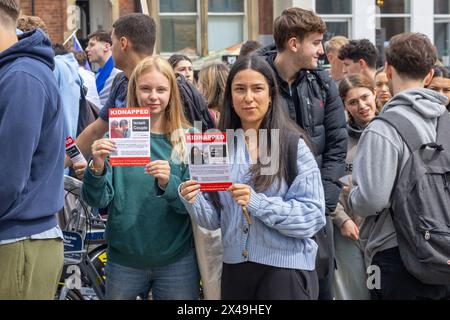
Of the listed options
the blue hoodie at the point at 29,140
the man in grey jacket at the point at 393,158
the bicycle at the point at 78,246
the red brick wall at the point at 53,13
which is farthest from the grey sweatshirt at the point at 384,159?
the red brick wall at the point at 53,13

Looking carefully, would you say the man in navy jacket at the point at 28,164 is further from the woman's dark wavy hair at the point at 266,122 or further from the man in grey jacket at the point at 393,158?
the man in grey jacket at the point at 393,158

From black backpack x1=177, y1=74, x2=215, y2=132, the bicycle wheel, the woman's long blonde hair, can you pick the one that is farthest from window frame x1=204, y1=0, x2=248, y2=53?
the woman's long blonde hair

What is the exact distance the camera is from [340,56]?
811 cm

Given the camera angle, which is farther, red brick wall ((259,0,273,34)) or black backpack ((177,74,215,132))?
red brick wall ((259,0,273,34))

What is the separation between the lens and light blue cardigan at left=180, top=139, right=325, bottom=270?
3.85 meters

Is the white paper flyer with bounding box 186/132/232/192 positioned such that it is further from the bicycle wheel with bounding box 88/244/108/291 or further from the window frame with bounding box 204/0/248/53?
the window frame with bounding box 204/0/248/53

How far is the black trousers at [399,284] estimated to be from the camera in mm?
4180

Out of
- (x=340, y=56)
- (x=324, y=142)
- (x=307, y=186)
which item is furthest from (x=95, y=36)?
(x=307, y=186)

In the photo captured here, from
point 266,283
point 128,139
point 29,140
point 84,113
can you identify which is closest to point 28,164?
point 29,140

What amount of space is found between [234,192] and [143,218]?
0.66 metres

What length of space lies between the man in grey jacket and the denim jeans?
2.99ft

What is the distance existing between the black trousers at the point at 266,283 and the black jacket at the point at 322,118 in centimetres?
99
